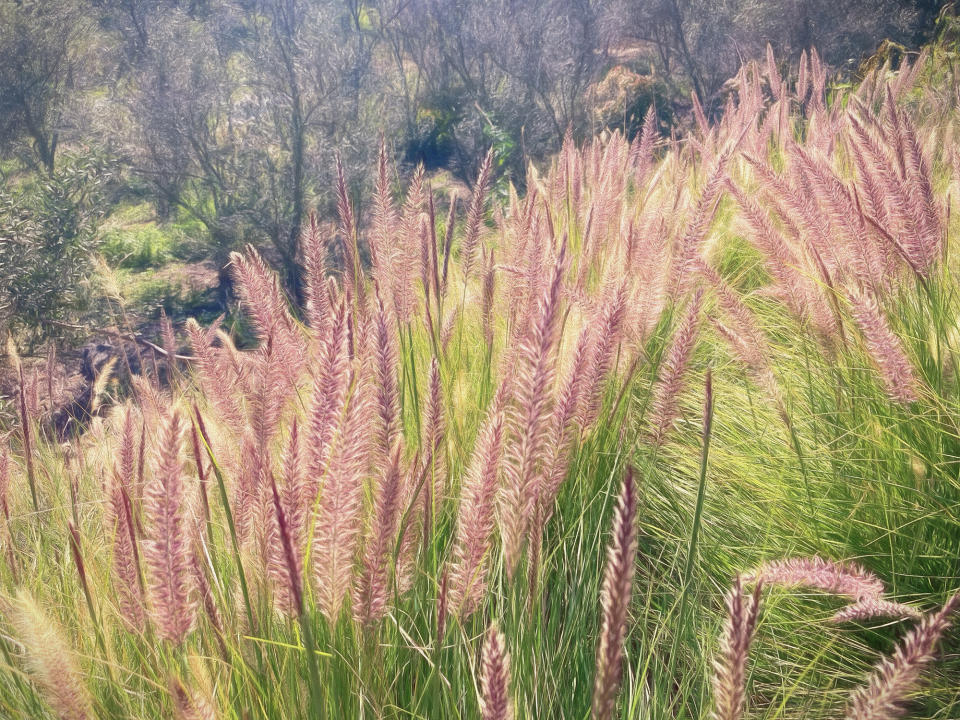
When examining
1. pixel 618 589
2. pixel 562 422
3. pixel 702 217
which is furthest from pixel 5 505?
pixel 702 217

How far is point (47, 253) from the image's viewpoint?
968cm

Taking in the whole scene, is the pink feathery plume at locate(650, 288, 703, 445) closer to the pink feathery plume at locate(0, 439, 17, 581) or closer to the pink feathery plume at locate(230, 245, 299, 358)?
the pink feathery plume at locate(230, 245, 299, 358)

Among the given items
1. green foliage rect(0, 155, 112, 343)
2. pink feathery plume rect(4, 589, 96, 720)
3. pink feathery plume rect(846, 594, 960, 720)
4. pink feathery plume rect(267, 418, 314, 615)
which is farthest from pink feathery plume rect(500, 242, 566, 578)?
green foliage rect(0, 155, 112, 343)

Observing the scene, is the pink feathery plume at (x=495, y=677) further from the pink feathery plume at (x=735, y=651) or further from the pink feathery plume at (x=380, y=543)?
the pink feathery plume at (x=380, y=543)

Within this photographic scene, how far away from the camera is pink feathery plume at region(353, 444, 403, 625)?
925 millimetres

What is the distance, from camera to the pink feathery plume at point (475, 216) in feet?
6.85

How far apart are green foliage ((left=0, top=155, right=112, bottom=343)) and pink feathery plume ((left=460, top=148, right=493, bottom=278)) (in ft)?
24.1

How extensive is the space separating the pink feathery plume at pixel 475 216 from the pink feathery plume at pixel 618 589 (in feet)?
5.25

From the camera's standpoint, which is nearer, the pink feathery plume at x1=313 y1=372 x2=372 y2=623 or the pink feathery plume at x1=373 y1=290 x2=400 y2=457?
the pink feathery plume at x1=313 y1=372 x2=372 y2=623

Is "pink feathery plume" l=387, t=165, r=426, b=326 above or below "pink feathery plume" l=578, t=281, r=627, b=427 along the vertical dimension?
below

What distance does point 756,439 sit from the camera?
2.00m

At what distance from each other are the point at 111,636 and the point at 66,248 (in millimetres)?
10145

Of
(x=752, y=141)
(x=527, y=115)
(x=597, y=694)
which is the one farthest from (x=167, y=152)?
(x=597, y=694)

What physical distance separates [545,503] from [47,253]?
10702 millimetres
